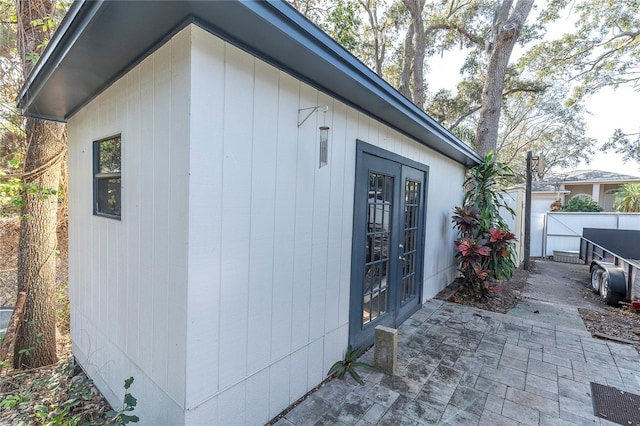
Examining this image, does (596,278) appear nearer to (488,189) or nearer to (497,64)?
(488,189)

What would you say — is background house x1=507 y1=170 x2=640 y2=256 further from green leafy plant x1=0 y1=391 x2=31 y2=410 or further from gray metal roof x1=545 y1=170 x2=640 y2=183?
green leafy plant x1=0 y1=391 x2=31 y2=410

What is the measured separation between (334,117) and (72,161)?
9.26 feet

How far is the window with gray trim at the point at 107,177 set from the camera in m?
2.34

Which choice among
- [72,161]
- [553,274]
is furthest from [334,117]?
[553,274]

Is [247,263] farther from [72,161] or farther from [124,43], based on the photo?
[72,161]

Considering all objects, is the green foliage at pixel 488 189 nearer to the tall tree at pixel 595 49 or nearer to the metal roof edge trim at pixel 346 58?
the metal roof edge trim at pixel 346 58

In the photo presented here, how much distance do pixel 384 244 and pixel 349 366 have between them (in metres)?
1.31

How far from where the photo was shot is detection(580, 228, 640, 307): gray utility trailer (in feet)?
14.6

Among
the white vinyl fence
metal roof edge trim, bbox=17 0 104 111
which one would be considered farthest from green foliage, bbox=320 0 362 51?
the white vinyl fence

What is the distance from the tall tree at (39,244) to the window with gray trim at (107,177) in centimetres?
112

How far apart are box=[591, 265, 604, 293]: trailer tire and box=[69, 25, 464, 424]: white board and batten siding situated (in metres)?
5.35

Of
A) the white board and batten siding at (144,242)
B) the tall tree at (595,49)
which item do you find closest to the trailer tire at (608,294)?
the white board and batten siding at (144,242)

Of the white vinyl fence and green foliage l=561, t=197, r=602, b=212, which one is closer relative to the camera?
the white vinyl fence

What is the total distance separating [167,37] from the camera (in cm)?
165
